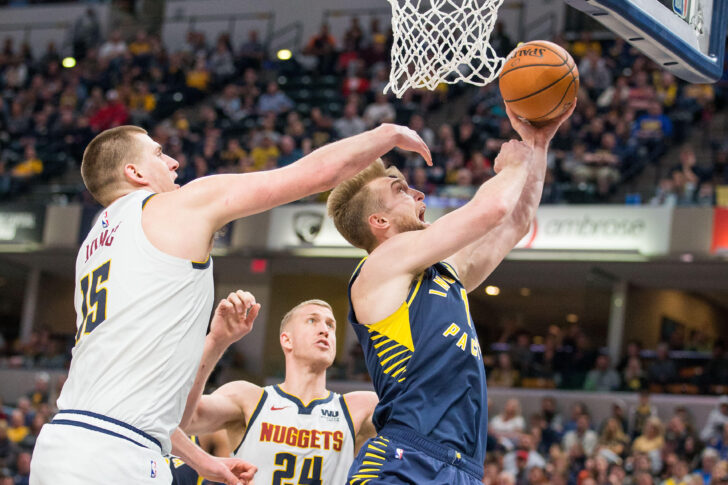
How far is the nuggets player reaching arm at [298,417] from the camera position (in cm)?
505

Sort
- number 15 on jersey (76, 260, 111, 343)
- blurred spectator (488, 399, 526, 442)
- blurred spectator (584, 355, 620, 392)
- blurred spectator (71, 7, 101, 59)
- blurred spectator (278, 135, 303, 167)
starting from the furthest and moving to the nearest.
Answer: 1. blurred spectator (71, 7, 101, 59)
2. blurred spectator (278, 135, 303, 167)
3. blurred spectator (584, 355, 620, 392)
4. blurred spectator (488, 399, 526, 442)
5. number 15 on jersey (76, 260, 111, 343)

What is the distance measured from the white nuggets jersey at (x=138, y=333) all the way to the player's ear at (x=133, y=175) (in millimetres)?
218

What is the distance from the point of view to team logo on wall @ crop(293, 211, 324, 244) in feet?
56.1

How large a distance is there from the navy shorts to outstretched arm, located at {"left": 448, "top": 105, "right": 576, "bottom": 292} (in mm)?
902

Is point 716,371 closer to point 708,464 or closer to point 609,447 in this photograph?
point 609,447

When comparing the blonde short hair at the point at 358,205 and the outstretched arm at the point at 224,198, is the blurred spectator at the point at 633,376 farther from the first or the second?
the outstretched arm at the point at 224,198

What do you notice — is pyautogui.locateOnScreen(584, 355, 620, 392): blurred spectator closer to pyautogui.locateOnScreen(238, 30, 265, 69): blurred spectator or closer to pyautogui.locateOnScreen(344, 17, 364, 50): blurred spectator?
pyautogui.locateOnScreen(344, 17, 364, 50): blurred spectator

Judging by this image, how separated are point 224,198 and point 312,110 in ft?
54.7

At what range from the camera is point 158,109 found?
2219 centimetres

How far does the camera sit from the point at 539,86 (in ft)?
14.2

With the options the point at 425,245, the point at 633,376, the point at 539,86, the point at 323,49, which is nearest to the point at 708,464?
the point at 633,376

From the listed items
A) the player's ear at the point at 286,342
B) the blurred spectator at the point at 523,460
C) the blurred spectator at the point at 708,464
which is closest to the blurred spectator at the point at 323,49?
the blurred spectator at the point at 523,460

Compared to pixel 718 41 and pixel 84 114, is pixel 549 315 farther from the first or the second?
pixel 718 41

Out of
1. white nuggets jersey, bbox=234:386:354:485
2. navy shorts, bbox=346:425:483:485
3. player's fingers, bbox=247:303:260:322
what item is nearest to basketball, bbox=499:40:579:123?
player's fingers, bbox=247:303:260:322
